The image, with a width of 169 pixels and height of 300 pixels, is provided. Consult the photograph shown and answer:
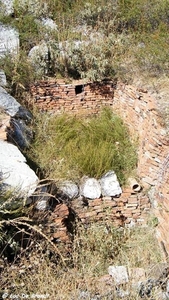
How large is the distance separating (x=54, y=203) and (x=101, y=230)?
29.1 inches

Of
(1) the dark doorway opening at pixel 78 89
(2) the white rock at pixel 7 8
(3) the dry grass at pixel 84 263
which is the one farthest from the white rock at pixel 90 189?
(2) the white rock at pixel 7 8

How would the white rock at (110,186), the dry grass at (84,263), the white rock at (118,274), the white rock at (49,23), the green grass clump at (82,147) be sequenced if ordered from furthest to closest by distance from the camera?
the white rock at (49,23)
the green grass clump at (82,147)
the white rock at (110,186)
the white rock at (118,274)
the dry grass at (84,263)

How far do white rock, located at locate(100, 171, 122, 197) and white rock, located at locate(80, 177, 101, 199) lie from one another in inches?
2.7

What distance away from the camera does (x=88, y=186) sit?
14.9 ft

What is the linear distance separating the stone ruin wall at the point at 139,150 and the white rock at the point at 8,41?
74cm

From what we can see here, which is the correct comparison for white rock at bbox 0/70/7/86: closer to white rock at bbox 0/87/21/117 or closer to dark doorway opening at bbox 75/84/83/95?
white rock at bbox 0/87/21/117

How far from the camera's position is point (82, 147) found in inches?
192

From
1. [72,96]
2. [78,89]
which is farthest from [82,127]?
[78,89]

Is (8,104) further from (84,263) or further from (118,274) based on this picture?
(118,274)

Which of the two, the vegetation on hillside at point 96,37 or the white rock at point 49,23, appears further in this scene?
the white rock at point 49,23

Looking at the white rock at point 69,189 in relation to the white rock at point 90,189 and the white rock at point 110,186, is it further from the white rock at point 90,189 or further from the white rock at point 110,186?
the white rock at point 110,186

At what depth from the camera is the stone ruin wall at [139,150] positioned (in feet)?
14.5

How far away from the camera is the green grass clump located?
469 centimetres

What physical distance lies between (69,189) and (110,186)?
0.53 m
